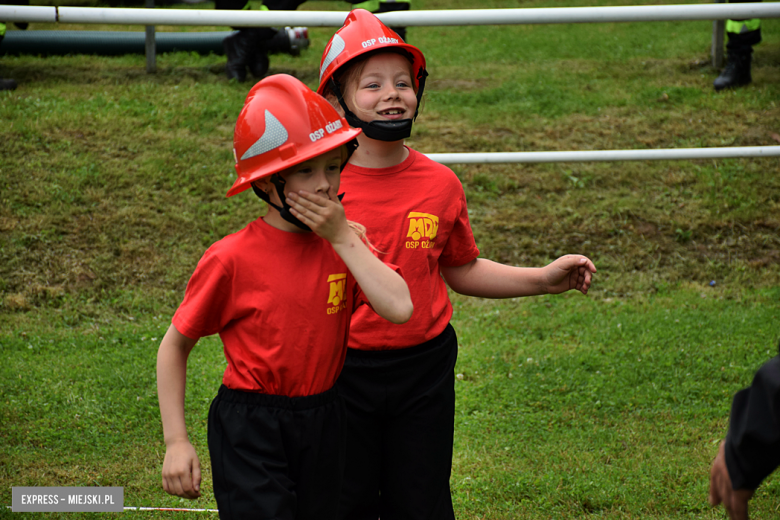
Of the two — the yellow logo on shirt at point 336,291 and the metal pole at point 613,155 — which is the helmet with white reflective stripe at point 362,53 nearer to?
the yellow logo on shirt at point 336,291

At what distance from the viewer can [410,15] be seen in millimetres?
3623

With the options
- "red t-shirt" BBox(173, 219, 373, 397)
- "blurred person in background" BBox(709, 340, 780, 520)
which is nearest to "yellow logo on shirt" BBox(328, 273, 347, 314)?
"red t-shirt" BBox(173, 219, 373, 397)

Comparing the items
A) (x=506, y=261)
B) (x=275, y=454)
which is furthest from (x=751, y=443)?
(x=506, y=261)

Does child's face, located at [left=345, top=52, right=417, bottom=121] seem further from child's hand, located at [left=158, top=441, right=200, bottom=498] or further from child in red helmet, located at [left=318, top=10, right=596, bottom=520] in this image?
child's hand, located at [left=158, top=441, right=200, bottom=498]

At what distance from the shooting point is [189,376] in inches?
149

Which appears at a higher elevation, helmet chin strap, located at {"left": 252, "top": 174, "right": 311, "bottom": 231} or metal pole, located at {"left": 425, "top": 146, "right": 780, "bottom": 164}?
helmet chin strap, located at {"left": 252, "top": 174, "right": 311, "bottom": 231}

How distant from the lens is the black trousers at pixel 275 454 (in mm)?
1710

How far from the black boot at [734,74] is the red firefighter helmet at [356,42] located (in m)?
5.30

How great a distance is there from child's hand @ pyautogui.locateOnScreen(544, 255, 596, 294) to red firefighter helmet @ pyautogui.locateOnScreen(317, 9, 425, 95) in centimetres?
73

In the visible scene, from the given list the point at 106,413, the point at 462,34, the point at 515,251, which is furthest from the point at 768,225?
the point at 462,34

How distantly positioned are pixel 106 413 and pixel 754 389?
9.29ft

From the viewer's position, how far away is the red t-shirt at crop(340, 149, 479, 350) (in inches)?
82.7

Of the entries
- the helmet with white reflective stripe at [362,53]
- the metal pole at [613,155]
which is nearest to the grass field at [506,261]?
the metal pole at [613,155]

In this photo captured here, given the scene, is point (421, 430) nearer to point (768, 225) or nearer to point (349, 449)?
point (349, 449)
